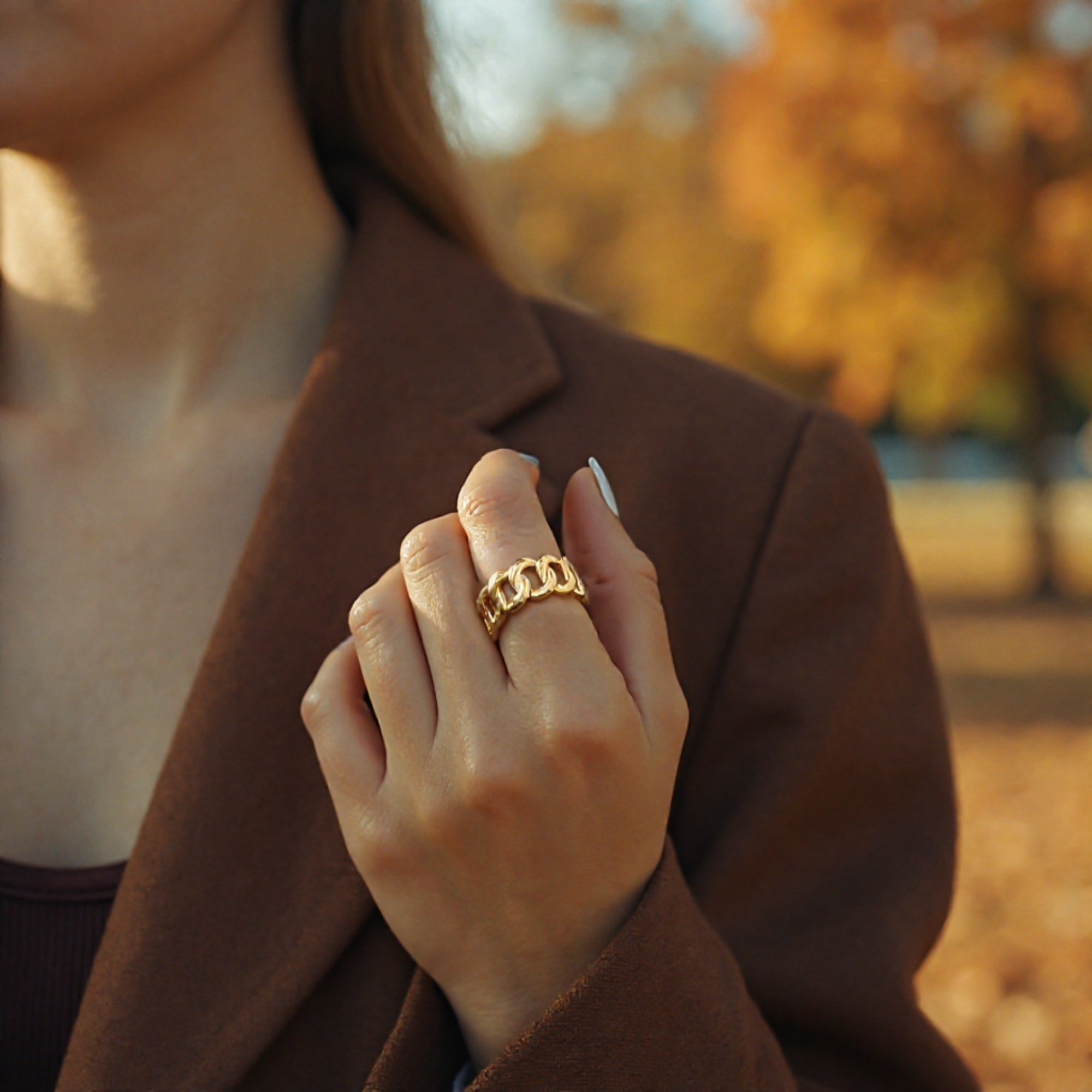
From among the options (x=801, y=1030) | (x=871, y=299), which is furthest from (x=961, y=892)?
(x=871, y=299)

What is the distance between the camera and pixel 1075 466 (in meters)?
47.2

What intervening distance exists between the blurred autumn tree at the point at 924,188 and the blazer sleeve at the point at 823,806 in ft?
36.4

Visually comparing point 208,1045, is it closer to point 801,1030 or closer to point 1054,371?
point 801,1030

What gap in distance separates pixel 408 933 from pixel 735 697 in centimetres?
56

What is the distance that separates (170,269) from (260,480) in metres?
0.37

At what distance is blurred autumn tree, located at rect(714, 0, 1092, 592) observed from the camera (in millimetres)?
11984

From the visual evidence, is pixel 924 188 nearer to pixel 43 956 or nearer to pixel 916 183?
pixel 916 183

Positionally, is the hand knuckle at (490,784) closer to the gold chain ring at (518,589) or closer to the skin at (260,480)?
the skin at (260,480)

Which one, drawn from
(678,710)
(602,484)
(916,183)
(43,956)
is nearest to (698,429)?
(602,484)

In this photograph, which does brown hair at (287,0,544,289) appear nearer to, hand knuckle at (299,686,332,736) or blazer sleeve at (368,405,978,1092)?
blazer sleeve at (368,405,978,1092)

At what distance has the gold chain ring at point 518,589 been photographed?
4.34 feet

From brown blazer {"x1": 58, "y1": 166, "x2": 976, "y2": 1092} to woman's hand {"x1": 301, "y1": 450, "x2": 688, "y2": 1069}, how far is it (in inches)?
2.9

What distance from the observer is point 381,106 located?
2238mm

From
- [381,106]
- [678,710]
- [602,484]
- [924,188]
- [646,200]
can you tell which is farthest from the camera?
[646,200]
